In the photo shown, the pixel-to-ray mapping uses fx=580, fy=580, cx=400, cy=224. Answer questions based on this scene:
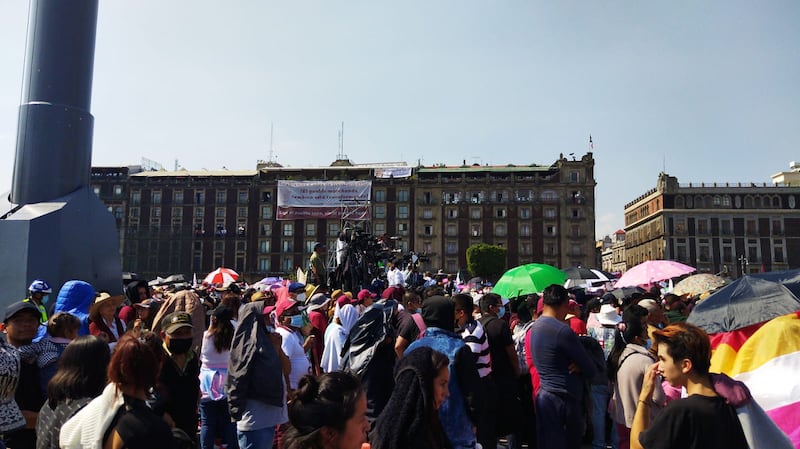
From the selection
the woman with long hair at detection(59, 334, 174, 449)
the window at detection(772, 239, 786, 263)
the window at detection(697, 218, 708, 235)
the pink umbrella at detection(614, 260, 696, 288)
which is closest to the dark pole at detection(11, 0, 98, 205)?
the woman with long hair at detection(59, 334, 174, 449)

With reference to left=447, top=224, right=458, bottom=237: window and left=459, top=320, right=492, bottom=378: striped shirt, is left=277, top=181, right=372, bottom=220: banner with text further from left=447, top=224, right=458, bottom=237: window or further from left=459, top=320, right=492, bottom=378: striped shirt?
left=459, top=320, right=492, bottom=378: striped shirt

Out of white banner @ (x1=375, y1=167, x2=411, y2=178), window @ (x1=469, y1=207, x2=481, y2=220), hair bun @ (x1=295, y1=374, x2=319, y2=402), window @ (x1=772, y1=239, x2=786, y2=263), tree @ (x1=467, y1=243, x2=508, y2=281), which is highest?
white banner @ (x1=375, y1=167, x2=411, y2=178)

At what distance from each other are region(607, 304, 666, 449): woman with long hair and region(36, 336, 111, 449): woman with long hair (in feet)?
11.1

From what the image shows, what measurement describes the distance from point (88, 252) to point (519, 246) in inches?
2065

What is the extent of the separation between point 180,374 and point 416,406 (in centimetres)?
191

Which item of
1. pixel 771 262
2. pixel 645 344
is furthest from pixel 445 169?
pixel 645 344

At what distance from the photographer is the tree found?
2121 inches

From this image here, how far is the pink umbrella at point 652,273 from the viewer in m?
11.0

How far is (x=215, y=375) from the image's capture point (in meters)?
4.58

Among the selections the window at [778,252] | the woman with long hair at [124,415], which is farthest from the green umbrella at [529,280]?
the window at [778,252]

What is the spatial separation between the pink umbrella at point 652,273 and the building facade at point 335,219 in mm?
46738

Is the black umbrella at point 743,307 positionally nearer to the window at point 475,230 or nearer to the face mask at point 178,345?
the face mask at point 178,345

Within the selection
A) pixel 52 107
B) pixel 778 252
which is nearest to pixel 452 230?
pixel 778 252

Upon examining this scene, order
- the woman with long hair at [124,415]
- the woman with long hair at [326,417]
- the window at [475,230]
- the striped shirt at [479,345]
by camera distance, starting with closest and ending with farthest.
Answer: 1. the woman with long hair at [326,417]
2. the woman with long hair at [124,415]
3. the striped shirt at [479,345]
4. the window at [475,230]
